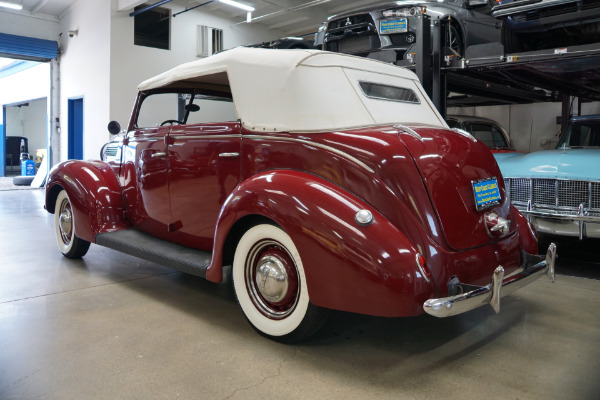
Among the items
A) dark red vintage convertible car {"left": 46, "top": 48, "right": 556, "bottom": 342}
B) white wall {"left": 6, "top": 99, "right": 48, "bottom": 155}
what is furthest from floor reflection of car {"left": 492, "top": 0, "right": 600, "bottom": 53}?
white wall {"left": 6, "top": 99, "right": 48, "bottom": 155}

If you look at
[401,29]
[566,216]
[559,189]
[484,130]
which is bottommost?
[566,216]

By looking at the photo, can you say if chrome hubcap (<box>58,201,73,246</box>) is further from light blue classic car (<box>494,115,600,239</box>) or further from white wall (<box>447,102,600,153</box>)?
white wall (<box>447,102,600,153</box>)

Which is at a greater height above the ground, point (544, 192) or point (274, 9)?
point (274, 9)

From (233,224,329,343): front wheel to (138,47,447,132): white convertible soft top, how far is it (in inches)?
26.4

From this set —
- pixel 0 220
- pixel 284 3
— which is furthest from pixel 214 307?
pixel 284 3

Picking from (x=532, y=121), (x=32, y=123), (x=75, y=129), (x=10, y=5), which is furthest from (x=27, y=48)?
(x=532, y=121)

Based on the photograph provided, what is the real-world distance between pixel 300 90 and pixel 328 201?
0.81 meters

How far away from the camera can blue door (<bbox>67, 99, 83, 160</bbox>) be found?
1299 cm

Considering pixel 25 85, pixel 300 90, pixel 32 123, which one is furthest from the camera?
pixel 32 123

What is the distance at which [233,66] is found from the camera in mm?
2953

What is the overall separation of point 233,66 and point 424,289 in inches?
71.0

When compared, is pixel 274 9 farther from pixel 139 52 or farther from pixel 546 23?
pixel 546 23

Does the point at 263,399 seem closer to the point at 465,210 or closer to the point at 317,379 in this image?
the point at 317,379

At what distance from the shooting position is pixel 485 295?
2.21 m
